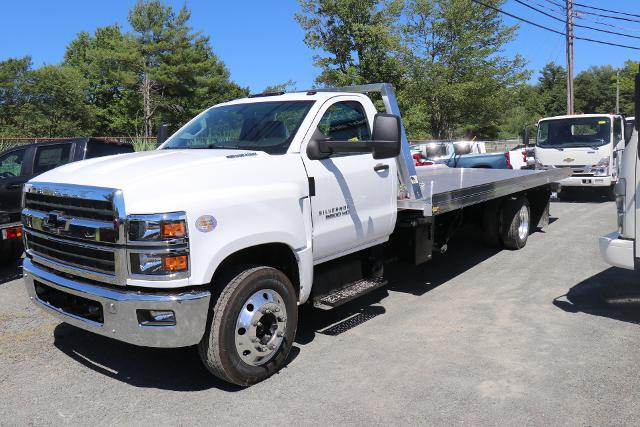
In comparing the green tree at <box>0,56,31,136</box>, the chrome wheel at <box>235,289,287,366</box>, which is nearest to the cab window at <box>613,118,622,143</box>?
the chrome wheel at <box>235,289,287,366</box>

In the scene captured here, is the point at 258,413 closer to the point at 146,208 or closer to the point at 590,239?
the point at 146,208

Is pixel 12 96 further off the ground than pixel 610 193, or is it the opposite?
pixel 12 96

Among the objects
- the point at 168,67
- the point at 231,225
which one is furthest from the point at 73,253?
the point at 168,67

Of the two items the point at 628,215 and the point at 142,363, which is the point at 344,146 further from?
the point at 628,215

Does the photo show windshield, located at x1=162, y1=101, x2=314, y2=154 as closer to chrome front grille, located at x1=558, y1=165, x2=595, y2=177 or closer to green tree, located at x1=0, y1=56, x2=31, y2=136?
chrome front grille, located at x1=558, y1=165, x2=595, y2=177

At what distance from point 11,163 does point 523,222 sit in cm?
803

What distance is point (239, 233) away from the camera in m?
3.67

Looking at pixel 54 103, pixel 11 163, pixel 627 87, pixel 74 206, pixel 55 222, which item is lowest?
pixel 55 222

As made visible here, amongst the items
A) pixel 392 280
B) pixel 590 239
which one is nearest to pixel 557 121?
pixel 590 239

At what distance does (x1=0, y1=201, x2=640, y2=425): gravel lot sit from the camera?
11.6ft

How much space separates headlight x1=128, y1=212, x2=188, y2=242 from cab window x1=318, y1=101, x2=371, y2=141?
69.1 inches

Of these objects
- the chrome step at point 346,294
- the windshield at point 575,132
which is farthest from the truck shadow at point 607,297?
the windshield at point 575,132

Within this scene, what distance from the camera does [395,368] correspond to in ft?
13.8

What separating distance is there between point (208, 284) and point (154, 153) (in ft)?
5.00
